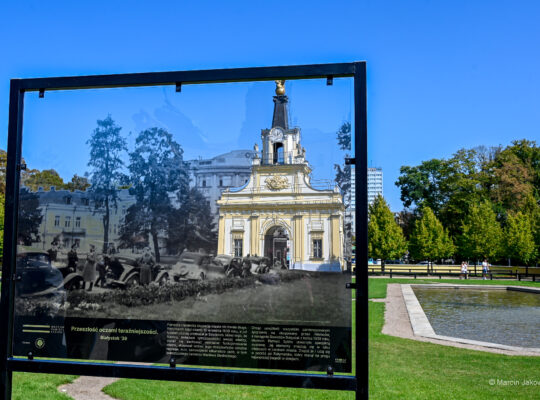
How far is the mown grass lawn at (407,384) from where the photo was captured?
6414 mm

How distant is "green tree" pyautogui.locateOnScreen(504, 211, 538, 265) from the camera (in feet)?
126

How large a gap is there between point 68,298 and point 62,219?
32.4 inches

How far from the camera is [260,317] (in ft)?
14.8

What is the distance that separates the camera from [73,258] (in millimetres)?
4945

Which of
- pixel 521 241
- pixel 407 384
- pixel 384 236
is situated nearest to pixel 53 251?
pixel 407 384

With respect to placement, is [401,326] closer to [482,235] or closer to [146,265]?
[146,265]

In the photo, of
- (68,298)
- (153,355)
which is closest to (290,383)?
(153,355)

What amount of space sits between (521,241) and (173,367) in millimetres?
39948

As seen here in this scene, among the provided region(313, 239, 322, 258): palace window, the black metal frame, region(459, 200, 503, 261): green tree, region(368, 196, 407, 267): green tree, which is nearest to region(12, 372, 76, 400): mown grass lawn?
the black metal frame

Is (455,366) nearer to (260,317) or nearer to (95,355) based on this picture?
(260,317)

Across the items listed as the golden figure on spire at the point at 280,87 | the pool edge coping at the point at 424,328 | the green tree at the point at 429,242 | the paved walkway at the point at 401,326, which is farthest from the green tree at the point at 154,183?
the green tree at the point at 429,242

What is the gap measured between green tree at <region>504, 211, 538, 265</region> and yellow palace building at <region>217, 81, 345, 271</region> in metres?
39.0

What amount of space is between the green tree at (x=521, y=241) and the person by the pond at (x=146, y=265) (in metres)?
39.9

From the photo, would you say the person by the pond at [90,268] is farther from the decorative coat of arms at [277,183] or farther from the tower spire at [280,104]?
the tower spire at [280,104]
